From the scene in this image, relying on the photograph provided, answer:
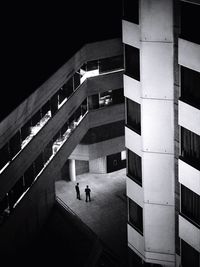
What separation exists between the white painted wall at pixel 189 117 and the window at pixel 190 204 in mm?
3760

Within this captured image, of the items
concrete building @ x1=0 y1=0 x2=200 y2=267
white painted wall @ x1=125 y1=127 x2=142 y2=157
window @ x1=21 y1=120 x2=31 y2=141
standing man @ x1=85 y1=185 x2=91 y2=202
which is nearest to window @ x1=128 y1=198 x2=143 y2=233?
concrete building @ x1=0 y1=0 x2=200 y2=267

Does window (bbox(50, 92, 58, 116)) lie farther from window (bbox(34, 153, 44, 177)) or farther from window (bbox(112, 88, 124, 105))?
window (bbox(112, 88, 124, 105))

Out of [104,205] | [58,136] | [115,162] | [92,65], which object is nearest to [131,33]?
[58,136]

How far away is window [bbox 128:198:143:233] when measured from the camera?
3741cm

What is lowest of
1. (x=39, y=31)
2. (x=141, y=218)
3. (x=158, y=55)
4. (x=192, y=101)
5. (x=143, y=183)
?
(x=141, y=218)

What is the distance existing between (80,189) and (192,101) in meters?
29.9

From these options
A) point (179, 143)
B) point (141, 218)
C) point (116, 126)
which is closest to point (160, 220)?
point (141, 218)

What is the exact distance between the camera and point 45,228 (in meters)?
51.4

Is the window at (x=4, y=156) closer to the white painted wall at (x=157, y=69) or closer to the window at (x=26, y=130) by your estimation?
the window at (x=26, y=130)

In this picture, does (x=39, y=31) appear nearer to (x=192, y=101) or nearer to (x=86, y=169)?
(x=86, y=169)

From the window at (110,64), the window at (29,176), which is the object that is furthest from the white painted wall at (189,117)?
the window at (110,64)

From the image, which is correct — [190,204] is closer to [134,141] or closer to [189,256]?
[189,256]

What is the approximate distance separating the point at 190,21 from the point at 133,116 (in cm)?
763

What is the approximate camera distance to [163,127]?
3344 centimetres
